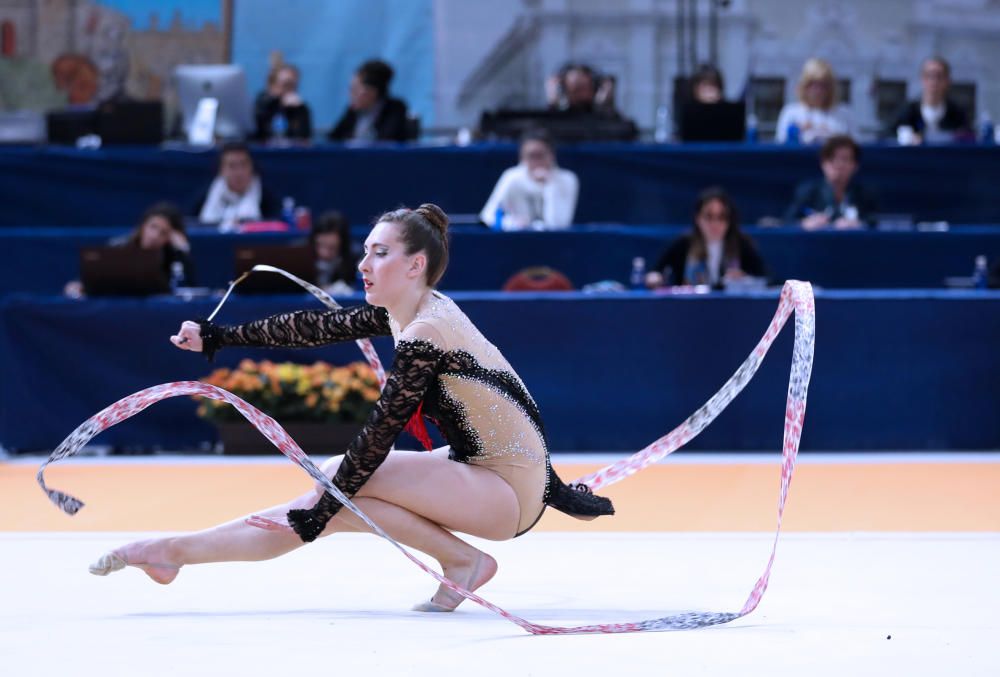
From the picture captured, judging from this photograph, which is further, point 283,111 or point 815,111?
point 283,111

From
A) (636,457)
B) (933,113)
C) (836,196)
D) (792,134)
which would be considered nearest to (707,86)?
(792,134)

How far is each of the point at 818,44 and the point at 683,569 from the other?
26.3 ft

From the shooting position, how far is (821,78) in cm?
980

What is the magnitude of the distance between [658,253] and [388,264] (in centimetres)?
549

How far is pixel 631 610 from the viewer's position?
3.61 meters

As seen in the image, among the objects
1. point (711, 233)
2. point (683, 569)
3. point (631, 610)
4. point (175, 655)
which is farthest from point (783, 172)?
point (175, 655)

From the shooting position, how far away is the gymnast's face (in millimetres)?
3582

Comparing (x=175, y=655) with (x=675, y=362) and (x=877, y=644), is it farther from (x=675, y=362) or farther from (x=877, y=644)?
(x=675, y=362)

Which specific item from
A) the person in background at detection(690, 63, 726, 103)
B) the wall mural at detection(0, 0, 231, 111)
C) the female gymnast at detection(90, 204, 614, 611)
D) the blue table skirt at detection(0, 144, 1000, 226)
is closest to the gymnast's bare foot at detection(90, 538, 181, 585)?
the female gymnast at detection(90, 204, 614, 611)

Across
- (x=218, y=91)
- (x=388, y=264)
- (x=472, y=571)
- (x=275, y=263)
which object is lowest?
(x=472, y=571)

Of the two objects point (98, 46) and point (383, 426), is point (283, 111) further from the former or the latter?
point (383, 426)

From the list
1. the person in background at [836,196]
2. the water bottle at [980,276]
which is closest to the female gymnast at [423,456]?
the water bottle at [980,276]

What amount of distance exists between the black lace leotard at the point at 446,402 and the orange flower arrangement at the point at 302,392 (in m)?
3.74

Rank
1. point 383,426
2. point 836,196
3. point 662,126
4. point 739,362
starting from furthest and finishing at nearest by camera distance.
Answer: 1. point 662,126
2. point 836,196
3. point 739,362
4. point 383,426
